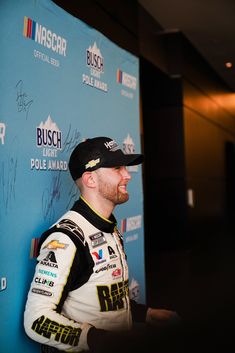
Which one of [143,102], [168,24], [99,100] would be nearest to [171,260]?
[143,102]

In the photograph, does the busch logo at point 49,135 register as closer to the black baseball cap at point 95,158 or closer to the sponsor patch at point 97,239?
the black baseball cap at point 95,158

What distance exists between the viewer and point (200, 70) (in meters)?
6.30

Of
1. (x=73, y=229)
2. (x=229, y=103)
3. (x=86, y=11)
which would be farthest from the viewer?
(x=229, y=103)

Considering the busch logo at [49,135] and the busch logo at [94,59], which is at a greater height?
the busch logo at [94,59]

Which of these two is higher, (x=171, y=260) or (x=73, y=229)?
(x=73, y=229)

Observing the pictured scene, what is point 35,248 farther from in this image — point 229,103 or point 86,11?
point 229,103

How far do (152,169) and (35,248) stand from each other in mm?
3639

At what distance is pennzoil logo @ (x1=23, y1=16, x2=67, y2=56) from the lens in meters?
1.93

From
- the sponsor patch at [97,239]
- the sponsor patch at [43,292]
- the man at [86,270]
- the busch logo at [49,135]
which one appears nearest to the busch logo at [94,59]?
the busch logo at [49,135]

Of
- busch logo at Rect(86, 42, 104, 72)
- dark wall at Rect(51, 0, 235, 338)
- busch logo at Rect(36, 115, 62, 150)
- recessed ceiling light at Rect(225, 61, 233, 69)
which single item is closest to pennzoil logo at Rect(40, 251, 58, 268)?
busch logo at Rect(36, 115, 62, 150)

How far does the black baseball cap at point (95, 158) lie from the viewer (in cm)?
178

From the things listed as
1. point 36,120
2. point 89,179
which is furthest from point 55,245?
point 36,120

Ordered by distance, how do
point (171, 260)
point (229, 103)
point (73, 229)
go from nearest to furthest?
point (73, 229)
point (171, 260)
point (229, 103)

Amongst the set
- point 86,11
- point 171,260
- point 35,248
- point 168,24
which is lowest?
point 171,260
